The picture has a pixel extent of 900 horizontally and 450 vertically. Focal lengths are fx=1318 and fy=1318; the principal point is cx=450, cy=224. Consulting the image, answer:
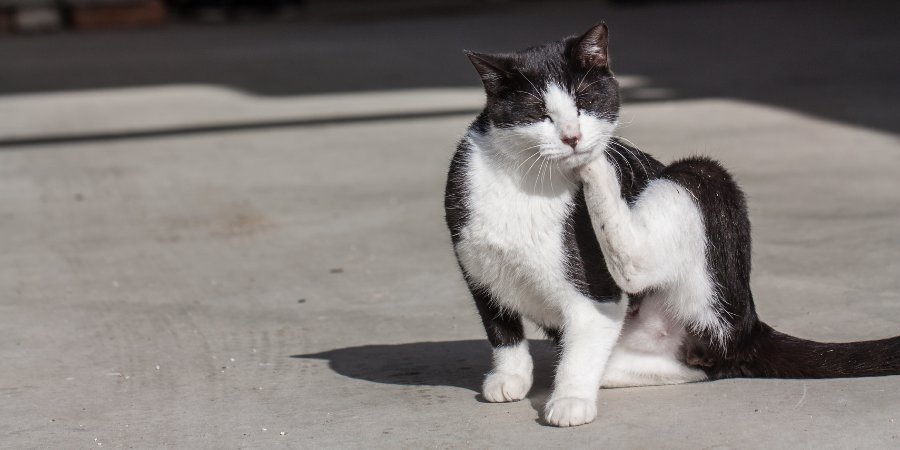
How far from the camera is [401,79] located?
10.8 metres

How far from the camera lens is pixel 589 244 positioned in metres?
3.44

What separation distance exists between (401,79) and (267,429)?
24.2ft

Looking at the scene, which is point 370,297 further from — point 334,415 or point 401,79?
point 401,79

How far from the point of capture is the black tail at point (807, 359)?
11.9 ft

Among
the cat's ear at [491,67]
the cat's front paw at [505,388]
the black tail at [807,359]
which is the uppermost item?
the cat's ear at [491,67]

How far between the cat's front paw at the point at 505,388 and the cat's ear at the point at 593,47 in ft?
2.91

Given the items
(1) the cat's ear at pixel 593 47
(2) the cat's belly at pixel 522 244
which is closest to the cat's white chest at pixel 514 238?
(2) the cat's belly at pixel 522 244

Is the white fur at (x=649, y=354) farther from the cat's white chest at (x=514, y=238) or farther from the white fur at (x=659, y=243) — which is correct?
the cat's white chest at (x=514, y=238)

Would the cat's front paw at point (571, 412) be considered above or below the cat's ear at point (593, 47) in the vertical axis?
below

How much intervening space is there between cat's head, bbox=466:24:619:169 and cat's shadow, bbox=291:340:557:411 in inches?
29.3

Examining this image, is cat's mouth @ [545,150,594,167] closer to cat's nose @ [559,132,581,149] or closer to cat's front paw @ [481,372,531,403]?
cat's nose @ [559,132,581,149]

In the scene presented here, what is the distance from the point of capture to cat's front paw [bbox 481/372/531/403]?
362 cm

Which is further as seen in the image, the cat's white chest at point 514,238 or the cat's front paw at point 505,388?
the cat's front paw at point 505,388

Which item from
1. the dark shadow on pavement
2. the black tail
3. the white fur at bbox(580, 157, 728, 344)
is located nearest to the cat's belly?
the white fur at bbox(580, 157, 728, 344)
